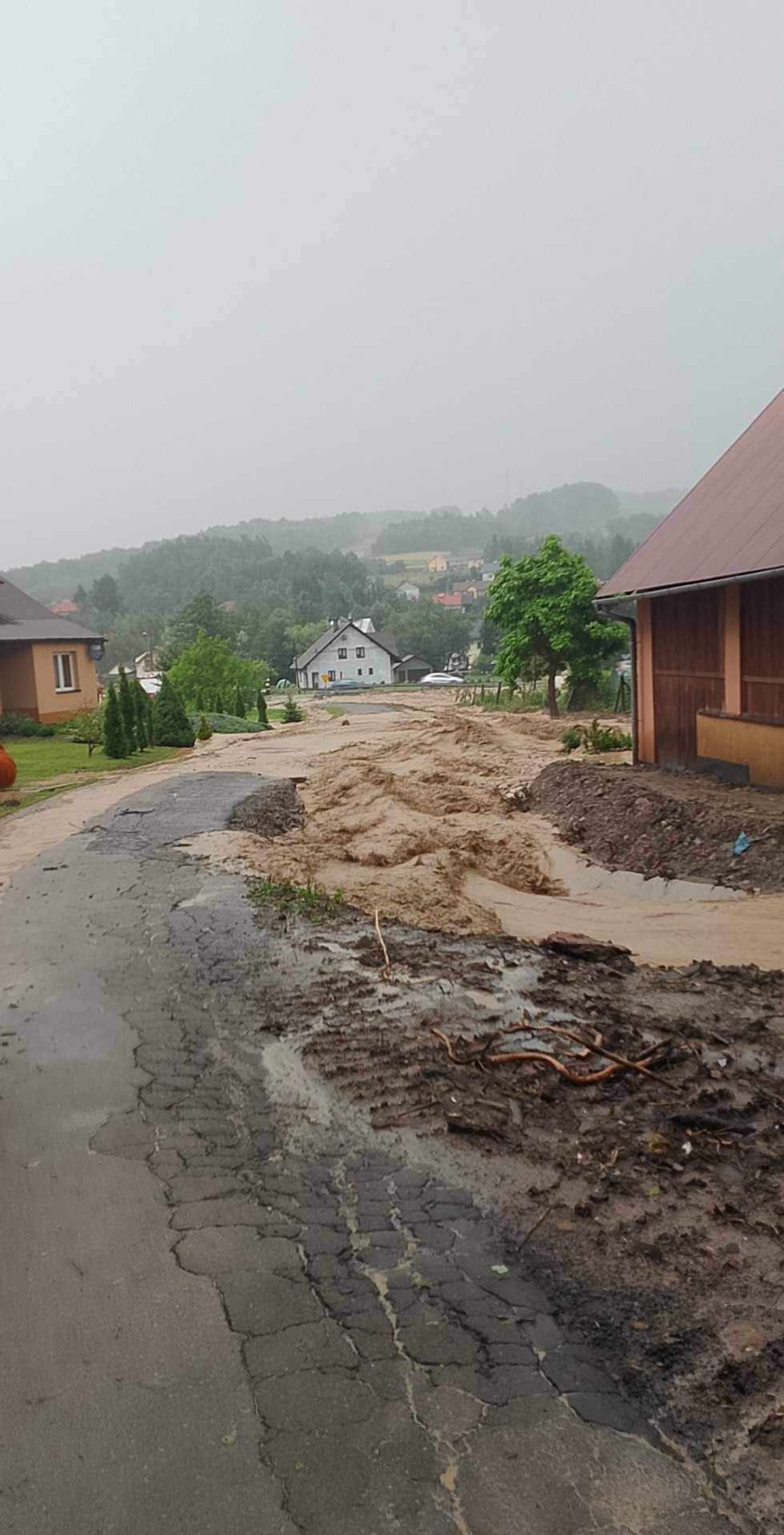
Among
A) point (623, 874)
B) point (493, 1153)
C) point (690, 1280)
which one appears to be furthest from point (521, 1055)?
point (623, 874)

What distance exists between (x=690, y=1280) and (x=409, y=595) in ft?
543

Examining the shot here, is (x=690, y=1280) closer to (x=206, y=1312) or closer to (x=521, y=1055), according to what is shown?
(x=206, y=1312)

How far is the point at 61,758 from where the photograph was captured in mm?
26266

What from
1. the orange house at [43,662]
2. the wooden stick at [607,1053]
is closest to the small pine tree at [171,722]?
the orange house at [43,662]

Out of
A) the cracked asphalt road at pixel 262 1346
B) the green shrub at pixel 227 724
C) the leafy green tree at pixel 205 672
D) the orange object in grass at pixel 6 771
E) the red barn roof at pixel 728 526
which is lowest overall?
the green shrub at pixel 227 724

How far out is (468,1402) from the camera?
3.27 m

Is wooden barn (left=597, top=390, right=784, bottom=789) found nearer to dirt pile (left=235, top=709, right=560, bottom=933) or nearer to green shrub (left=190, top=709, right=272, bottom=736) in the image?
dirt pile (left=235, top=709, right=560, bottom=933)

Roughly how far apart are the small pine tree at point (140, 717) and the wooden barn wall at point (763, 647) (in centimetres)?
1792

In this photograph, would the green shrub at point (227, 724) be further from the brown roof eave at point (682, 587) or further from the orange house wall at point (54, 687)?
the brown roof eave at point (682, 587)

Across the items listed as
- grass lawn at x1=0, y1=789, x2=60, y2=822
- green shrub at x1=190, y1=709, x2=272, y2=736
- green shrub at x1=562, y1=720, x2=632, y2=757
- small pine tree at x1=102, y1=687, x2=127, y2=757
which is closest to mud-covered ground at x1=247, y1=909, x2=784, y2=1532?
grass lawn at x1=0, y1=789, x2=60, y2=822

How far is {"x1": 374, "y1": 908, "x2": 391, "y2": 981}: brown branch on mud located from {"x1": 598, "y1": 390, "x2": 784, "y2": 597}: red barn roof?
6.40 metres

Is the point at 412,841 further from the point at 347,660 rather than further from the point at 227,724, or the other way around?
the point at 347,660

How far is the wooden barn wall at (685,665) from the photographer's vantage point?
15.5 metres

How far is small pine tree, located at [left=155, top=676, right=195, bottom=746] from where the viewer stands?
30.8 metres
